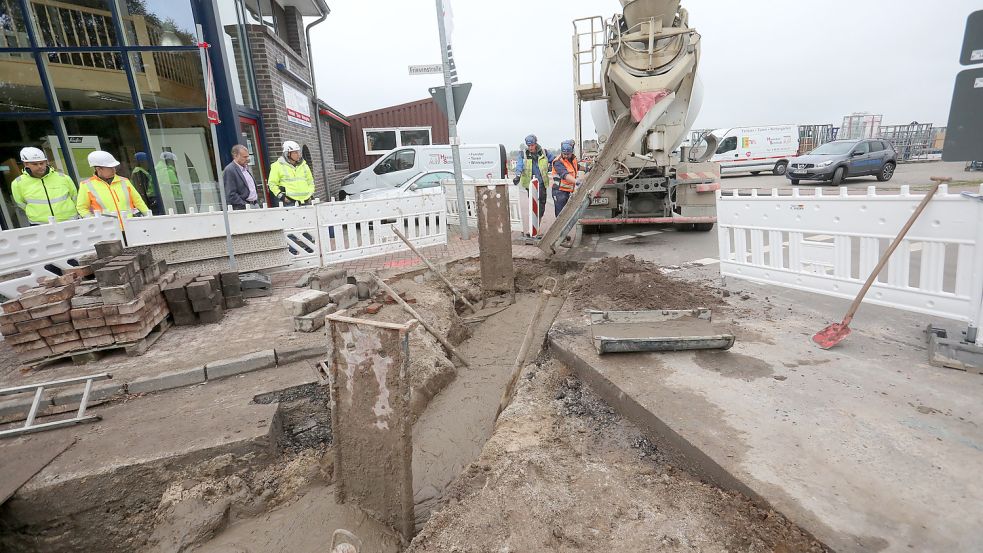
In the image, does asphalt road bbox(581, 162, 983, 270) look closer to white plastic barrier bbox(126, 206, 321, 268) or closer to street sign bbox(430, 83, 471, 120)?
street sign bbox(430, 83, 471, 120)

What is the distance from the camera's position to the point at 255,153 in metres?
9.76

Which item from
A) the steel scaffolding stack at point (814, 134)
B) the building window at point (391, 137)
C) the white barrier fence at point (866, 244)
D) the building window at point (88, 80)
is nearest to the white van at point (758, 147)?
the steel scaffolding stack at point (814, 134)

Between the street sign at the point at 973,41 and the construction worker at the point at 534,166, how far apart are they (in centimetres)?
698

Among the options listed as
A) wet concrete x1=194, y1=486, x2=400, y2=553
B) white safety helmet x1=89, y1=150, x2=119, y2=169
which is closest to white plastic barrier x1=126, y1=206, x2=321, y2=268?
white safety helmet x1=89, y1=150, x2=119, y2=169

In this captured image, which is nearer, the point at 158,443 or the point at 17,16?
the point at 158,443

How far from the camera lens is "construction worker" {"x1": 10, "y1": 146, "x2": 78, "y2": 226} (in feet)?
19.0

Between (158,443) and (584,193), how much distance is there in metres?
5.80

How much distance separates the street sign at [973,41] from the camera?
2777mm

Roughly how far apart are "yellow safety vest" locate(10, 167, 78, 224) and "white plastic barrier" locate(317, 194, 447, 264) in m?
3.16

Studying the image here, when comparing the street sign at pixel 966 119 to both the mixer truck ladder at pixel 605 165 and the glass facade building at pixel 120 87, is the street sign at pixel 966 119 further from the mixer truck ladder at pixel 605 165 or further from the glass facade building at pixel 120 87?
the glass facade building at pixel 120 87

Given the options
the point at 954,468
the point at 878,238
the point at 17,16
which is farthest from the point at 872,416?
the point at 17,16

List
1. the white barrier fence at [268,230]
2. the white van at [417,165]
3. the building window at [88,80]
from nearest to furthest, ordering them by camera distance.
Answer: the white barrier fence at [268,230]
the building window at [88,80]
the white van at [417,165]

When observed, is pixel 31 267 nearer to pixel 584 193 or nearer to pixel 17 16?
pixel 17 16

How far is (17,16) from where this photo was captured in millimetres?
7363
